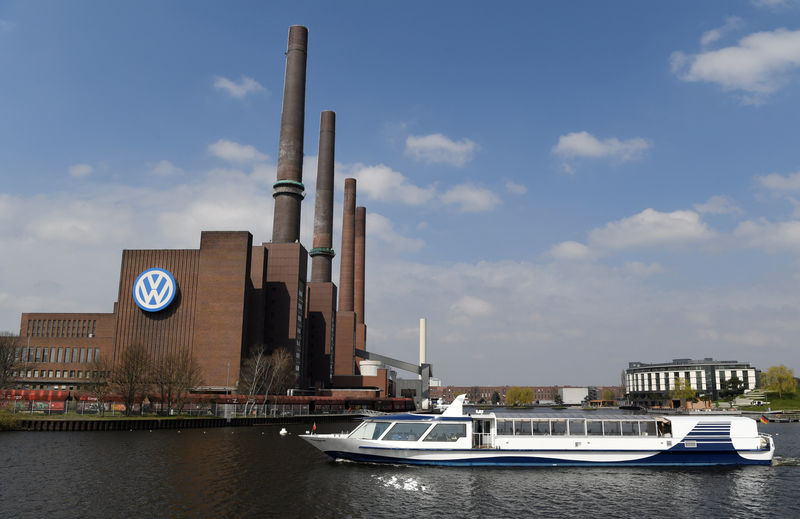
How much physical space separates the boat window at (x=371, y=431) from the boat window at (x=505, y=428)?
27.0ft

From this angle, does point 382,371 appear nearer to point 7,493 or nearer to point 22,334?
point 22,334

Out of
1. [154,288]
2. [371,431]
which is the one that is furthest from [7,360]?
[371,431]

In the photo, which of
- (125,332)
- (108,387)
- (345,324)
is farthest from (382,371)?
(108,387)

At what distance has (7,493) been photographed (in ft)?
106

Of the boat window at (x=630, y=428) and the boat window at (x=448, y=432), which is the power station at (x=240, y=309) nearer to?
the boat window at (x=448, y=432)

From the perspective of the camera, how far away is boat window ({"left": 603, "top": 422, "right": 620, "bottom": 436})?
44.9 m

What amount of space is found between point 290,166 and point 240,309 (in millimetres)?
42909

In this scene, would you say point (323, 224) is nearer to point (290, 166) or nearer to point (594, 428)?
point (290, 166)

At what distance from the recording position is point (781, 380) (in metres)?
198

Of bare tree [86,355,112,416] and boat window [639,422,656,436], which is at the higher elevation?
bare tree [86,355,112,416]

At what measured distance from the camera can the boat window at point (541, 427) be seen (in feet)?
147

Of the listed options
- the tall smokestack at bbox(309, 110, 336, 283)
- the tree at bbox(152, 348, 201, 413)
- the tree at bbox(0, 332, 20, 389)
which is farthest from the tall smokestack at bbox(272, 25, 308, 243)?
the tree at bbox(0, 332, 20, 389)

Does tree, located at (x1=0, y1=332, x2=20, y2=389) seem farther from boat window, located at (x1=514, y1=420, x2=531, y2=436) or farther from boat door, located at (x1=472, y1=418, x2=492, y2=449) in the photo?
boat window, located at (x1=514, y1=420, x2=531, y2=436)

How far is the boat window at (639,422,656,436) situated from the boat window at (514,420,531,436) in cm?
865
